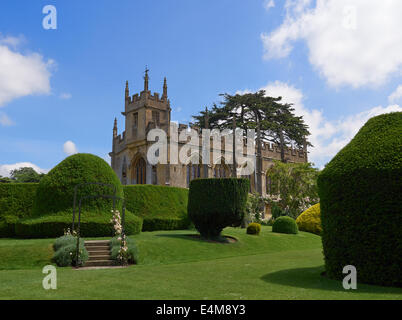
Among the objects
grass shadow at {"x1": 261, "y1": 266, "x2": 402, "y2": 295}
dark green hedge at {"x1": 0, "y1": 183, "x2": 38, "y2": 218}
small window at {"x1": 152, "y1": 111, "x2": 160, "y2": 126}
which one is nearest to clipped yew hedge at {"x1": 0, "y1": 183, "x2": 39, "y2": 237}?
dark green hedge at {"x1": 0, "y1": 183, "x2": 38, "y2": 218}

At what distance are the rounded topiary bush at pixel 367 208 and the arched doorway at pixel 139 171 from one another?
942 inches

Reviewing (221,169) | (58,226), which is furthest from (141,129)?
(58,226)

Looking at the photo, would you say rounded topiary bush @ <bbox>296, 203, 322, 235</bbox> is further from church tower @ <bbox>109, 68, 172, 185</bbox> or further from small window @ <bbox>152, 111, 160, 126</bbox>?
small window @ <bbox>152, 111, 160, 126</bbox>

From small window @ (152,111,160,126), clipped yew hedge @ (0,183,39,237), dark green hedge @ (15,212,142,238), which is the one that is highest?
small window @ (152,111,160,126)

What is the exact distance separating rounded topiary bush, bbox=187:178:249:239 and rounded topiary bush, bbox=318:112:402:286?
8.17m

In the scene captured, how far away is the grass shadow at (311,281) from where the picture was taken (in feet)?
20.0

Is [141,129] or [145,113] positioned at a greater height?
[145,113]

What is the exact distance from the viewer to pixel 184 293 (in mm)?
5887

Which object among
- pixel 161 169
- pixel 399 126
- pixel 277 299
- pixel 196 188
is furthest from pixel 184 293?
pixel 161 169

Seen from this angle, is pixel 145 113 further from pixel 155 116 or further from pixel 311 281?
pixel 311 281

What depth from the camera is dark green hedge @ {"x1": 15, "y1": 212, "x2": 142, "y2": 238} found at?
526 inches

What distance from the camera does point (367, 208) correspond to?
662 centimetres

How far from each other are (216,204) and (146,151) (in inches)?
595
